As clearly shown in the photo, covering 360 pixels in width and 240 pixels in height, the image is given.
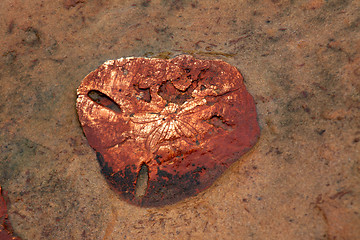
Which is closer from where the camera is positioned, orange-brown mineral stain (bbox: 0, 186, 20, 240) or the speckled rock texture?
the speckled rock texture

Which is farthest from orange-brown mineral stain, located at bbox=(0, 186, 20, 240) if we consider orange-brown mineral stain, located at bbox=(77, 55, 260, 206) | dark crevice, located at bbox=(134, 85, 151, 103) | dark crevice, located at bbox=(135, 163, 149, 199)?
dark crevice, located at bbox=(134, 85, 151, 103)

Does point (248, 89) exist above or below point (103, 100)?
below

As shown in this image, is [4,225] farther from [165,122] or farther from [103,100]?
[165,122]

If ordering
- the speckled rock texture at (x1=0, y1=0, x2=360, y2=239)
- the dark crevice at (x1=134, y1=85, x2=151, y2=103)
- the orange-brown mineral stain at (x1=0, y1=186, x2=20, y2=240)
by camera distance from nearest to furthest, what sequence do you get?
the speckled rock texture at (x1=0, y1=0, x2=360, y2=239) → the orange-brown mineral stain at (x1=0, y1=186, x2=20, y2=240) → the dark crevice at (x1=134, y1=85, x2=151, y2=103)

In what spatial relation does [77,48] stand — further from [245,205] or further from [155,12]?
[245,205]

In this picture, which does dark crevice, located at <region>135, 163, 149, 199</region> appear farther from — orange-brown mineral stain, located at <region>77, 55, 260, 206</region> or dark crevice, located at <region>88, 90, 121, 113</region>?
dark crevice, located at <region>88, 90, 121, 113</region>

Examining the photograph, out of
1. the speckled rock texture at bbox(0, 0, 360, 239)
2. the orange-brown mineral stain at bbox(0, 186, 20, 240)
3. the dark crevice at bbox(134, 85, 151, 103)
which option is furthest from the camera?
the dark crevice at bbox(134, 85, 151, 103)

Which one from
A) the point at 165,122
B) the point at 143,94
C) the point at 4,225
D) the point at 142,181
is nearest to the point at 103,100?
the point at 143,94

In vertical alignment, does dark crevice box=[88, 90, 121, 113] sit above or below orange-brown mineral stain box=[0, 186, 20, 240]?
above
